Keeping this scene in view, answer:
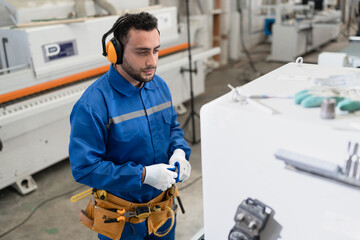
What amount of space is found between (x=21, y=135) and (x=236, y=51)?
14.9ft

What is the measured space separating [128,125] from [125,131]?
2 centimetres

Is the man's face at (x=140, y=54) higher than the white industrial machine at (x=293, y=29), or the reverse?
the man's face at (x=140, y=54)

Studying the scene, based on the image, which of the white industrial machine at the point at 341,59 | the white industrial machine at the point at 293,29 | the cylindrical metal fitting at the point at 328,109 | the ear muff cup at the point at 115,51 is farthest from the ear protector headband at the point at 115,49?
the white industrial machine at the point at 293,29

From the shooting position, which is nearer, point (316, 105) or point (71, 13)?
point (316, 105)

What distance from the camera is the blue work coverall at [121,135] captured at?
1.09 m

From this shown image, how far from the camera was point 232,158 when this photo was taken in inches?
30.0

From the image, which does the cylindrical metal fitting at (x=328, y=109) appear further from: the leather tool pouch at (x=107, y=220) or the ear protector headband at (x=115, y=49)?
the leather tool pouch at (x=107, y=220)

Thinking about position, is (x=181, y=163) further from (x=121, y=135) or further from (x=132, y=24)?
(x=132, y=24)

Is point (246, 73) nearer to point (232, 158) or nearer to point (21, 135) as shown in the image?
point (21, 135)

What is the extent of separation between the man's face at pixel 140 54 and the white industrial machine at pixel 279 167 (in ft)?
1.29

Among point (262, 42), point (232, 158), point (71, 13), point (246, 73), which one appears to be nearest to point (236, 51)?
point (246, 73)

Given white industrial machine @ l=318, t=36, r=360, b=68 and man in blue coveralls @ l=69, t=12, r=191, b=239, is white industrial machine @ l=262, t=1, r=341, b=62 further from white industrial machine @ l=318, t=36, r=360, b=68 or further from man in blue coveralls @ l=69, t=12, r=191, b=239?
man in blue coveralls @ l=69, t=12, r=191, b=239

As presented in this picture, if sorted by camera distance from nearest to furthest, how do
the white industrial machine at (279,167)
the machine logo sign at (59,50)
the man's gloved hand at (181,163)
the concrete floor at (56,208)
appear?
1. the white industrial machine at (279,167)
2. the man's gloved hand at (181,163)
3. the concrete floor at (56,208)
4. the machine logo sign at (59,50)

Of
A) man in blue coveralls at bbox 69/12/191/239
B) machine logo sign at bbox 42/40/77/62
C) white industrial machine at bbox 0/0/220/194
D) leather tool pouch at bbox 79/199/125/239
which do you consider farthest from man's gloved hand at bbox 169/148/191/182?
machine logo sign at bbox 42/40/77/62
